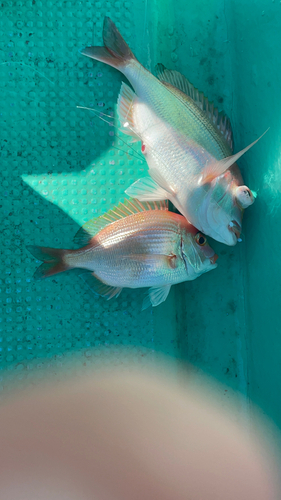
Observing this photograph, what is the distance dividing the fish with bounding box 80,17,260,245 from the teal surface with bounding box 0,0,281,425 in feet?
0.42

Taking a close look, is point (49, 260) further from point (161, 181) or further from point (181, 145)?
point (181, 145)

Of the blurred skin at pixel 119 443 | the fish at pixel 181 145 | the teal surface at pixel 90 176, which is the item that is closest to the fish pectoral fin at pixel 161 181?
the fish at pixel 181 145

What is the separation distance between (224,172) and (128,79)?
551 mm

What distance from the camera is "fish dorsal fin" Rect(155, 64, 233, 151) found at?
1391mm

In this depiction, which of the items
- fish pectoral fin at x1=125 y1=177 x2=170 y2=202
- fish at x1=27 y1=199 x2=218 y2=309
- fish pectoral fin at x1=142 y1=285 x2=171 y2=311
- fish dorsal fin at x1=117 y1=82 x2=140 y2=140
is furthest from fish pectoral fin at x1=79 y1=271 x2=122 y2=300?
fish dorsal fin at x1=117 y1=82 x2=140 y2=140

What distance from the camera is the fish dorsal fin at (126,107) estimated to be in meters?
1.43

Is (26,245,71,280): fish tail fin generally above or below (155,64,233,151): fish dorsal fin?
below

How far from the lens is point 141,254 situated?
1352 mm

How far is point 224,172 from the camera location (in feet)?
4.17

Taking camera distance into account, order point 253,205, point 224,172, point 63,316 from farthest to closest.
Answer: point 63,316 < point 253,205 < point 224,172

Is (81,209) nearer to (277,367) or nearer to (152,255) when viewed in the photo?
(152,255)

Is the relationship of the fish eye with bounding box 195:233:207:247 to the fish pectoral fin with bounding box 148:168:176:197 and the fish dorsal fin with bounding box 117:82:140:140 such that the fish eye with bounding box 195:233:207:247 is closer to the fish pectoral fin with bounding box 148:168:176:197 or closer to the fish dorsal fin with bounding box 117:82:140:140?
the fish pectoral fin with bounding box 148:168:176:197

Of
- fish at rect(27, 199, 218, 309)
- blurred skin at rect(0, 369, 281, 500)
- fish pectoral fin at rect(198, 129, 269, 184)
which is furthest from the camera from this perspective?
blurred skin at rect(0, 369, 281, 500)

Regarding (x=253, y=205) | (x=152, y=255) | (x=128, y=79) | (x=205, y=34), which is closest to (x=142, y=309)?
(x=152, y=255)
